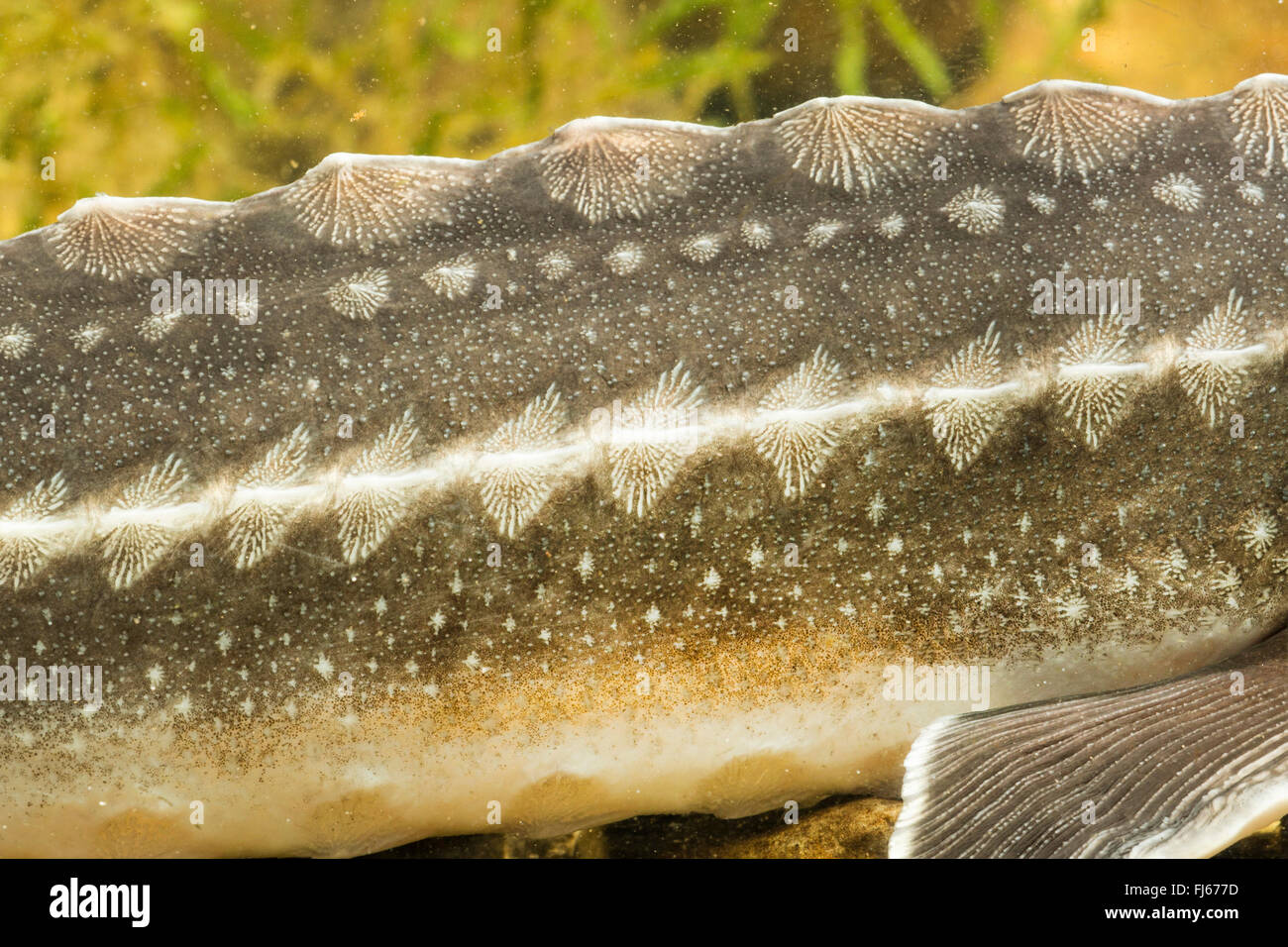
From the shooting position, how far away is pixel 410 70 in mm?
2756

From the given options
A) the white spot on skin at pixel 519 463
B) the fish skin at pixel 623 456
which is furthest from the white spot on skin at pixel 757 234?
the white spot on skin at pixel 519 463

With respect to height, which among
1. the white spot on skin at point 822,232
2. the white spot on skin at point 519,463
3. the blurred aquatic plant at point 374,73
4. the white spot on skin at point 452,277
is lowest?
the white spot on skin at point 519,463

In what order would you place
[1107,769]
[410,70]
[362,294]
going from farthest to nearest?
[410,70]
[362,294]
[1107,769]

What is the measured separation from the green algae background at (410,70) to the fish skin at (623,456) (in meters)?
0.78

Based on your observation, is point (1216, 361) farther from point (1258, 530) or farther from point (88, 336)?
point (88, 336)

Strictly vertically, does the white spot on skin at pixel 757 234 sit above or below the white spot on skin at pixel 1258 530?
above

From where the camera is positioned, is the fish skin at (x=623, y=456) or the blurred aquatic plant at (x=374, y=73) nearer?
the fish skin at (x=623, y=456)

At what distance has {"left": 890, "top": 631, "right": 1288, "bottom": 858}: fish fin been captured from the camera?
5.59 feet

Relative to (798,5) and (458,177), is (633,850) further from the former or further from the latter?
(798,5)

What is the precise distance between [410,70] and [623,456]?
5.08 feet

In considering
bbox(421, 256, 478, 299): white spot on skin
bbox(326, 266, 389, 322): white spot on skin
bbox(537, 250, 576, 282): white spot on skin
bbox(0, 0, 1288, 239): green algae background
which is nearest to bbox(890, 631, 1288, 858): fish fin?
bbox(537, 250, 576, 282): white spot on skin

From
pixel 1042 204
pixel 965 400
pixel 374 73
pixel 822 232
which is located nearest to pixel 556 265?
pixel 822 232

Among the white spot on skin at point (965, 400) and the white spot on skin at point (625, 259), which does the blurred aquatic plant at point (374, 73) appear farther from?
the white spot on skin at point (965, 400)

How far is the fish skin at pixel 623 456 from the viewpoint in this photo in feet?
6.20
